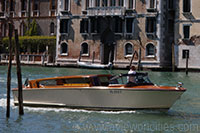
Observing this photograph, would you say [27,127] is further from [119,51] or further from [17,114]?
[119,51]

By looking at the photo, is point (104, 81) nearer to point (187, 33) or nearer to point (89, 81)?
point (89, 81)

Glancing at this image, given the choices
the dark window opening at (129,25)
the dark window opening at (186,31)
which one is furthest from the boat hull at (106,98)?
the dark window opening at (129,25)

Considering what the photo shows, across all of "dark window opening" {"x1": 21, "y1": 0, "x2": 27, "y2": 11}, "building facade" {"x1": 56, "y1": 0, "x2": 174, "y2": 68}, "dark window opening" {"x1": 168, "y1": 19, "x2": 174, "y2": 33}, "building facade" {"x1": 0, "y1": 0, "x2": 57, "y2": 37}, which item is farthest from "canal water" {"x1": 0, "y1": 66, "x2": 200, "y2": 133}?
"dark window opening" {"x1": 21, "y1": 0, "x2": 27, "y2": 11}

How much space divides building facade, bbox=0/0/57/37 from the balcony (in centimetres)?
725

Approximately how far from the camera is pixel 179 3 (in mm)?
40188

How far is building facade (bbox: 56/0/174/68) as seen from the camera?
4088 centimetres

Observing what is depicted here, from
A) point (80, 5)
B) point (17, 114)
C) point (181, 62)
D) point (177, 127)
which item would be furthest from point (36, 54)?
point (177, 127)

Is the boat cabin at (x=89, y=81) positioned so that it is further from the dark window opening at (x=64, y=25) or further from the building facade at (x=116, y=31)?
the dark window opening at (x=64, y=25)

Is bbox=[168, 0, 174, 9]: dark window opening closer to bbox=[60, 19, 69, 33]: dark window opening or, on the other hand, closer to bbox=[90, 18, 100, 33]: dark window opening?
bbox=[90, 18, 100, 33]: dark window opening

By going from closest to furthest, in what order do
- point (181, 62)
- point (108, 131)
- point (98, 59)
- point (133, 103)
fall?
point (108, 131) → point (133, 103) → point (181, 62) → point (98, 59)

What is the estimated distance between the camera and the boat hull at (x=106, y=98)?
1474cm

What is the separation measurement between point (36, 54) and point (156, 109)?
32.5m

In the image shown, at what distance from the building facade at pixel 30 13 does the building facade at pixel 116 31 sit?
3959 millimetres

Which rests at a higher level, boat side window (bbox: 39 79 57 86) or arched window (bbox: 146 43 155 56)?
arched window (bbox: 146 43 155 56)
